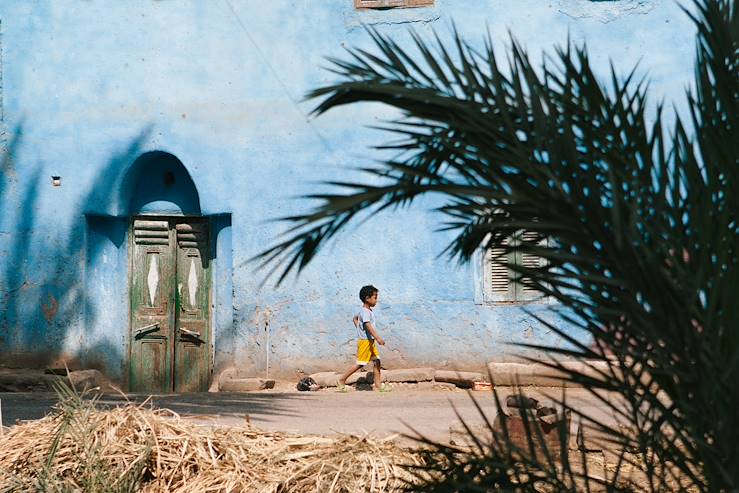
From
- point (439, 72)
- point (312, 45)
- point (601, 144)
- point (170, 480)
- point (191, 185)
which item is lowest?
point (170, 480)

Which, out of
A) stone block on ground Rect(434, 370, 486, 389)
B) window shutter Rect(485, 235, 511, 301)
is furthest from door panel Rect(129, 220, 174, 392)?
window shutter Rect(485, 235, 511, 301)

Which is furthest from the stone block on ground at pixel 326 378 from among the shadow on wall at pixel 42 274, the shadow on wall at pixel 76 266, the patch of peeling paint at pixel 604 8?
the patch of peeling paint at pixel 604 8

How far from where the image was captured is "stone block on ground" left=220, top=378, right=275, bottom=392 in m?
12.8

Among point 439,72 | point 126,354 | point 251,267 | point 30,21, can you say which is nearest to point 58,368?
point 126,354

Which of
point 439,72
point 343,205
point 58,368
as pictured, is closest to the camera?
point 343,205

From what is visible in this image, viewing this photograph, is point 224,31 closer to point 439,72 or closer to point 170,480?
point 170,480

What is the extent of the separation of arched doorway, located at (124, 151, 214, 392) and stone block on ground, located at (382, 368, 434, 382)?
2551 mm

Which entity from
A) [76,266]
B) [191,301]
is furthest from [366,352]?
[76,266]

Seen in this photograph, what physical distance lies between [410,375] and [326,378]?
1045 mm

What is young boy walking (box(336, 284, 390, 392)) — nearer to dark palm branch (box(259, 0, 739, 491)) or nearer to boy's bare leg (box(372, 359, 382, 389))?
boy's bare leg (box(372, 359, 382, 389))

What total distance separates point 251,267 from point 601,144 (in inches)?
440

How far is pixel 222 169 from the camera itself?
13.5m

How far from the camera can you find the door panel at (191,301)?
45.5 feet

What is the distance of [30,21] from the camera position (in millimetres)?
13734
